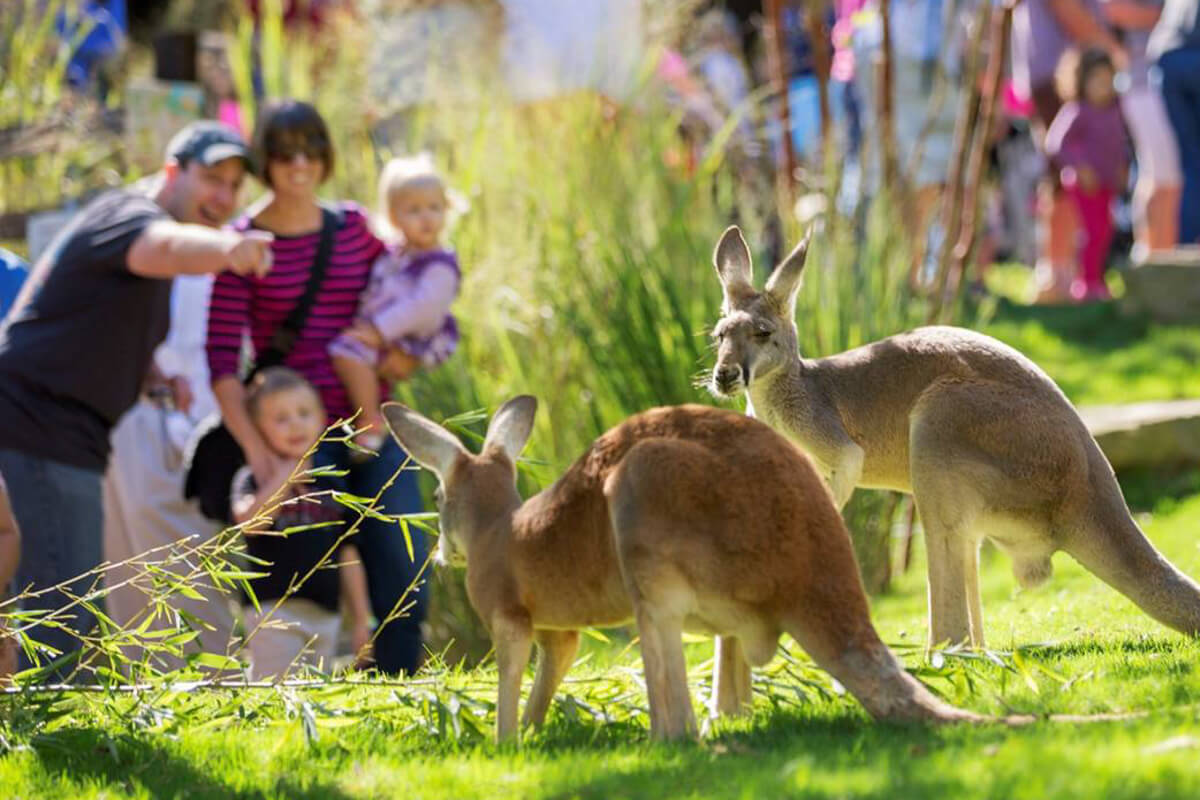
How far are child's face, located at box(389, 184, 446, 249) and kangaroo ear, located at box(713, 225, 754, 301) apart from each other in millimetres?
2397

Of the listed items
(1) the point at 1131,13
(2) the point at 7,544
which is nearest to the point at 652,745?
(2) the point at 7,544

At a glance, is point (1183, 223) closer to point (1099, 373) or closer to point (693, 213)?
point (1099, 373)

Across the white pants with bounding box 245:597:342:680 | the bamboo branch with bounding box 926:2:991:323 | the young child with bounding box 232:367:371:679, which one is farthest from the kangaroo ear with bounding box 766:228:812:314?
the bamboo branch with bounding box 926:2:991:323

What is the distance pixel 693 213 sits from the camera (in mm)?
9125

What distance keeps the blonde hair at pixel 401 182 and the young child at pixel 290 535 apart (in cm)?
90

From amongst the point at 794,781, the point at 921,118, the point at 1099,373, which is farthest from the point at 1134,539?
the point at 921,118

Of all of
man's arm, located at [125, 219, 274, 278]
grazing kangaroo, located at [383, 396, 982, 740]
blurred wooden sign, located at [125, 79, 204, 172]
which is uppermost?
blurred wooden sign, located at [125, 79, 204, 172]

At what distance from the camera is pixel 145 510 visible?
821 cm

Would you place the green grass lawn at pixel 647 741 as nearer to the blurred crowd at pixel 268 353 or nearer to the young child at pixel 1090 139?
the blurred crowd at pixel 268 353

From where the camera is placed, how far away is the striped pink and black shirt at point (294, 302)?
715cm

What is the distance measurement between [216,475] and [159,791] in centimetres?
309

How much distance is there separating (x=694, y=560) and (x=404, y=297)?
337 centimetres

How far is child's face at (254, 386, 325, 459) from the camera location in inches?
279

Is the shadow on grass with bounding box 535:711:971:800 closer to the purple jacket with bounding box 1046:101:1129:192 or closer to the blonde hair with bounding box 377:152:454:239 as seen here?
the blonde hair with bounding box 377:152:454:239
